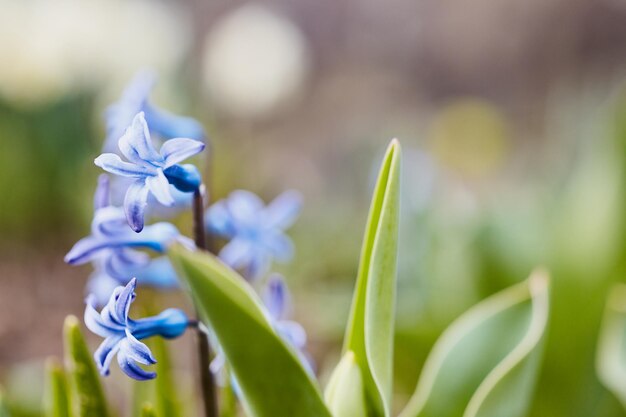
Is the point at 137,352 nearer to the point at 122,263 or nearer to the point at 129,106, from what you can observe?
the point at 122,263

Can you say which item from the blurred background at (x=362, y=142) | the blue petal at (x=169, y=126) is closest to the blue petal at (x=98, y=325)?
the blue petal at (x=169, y=126)

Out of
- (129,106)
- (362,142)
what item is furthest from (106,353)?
(362,142)

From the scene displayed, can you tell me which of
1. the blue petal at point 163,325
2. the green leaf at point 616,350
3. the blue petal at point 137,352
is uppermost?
the blue petal at point 163,325

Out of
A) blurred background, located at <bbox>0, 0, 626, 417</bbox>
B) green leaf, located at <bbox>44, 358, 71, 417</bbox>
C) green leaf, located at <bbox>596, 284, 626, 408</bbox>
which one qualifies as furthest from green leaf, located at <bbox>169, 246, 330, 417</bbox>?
blurred background, located at <bbox>0, 0, 626, 417</bbox>

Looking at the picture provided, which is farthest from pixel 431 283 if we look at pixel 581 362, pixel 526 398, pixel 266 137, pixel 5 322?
pixel 266 137

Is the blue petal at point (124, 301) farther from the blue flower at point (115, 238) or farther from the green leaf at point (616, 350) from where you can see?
the green leaf at point (616, 350)

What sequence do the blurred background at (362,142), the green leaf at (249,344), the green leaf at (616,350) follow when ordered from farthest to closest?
the blurred background at (362,142)
the green leaf at (616,350)
the green leaf at (249,344)

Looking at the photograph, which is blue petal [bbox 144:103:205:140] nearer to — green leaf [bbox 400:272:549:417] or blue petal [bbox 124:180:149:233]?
blue petal [bbox 124:180:149:233]

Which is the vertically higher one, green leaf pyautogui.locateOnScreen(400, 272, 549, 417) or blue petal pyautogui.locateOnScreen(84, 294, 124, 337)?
blue petal pyautogui.locateOnScreen(84, 294, 124, 337)
